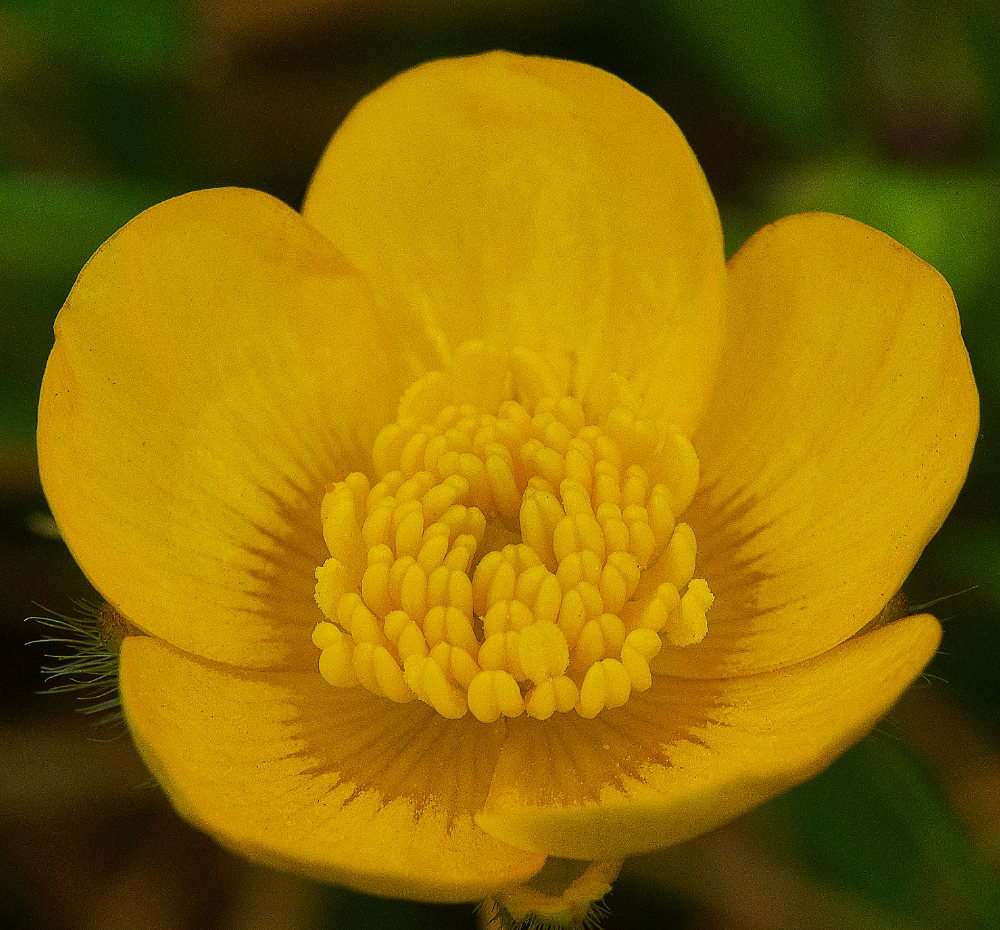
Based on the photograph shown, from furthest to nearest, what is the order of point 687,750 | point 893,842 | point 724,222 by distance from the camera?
1. point 724,222
2. point 893,842
3. point 687,750

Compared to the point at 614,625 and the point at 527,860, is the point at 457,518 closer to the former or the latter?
the point at 614,625

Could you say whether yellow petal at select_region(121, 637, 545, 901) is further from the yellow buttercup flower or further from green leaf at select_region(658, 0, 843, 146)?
green leaf at select_region(658, 0, 843, 146)

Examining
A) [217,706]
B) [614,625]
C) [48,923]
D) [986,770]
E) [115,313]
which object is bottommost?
[48,923]

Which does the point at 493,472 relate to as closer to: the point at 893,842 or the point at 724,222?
the point at 893,842

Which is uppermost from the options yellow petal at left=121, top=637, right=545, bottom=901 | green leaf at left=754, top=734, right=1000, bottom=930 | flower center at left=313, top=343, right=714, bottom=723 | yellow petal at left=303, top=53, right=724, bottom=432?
yellow petal at left=303, top=53, right=724, bottom=432

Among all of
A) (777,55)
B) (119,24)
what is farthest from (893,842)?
(119,24)

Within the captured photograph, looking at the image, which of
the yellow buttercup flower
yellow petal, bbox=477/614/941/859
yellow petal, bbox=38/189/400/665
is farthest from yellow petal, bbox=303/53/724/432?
yellow petal, bbox=477/614/941/859

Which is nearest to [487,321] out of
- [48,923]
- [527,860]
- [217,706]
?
[217,706]
